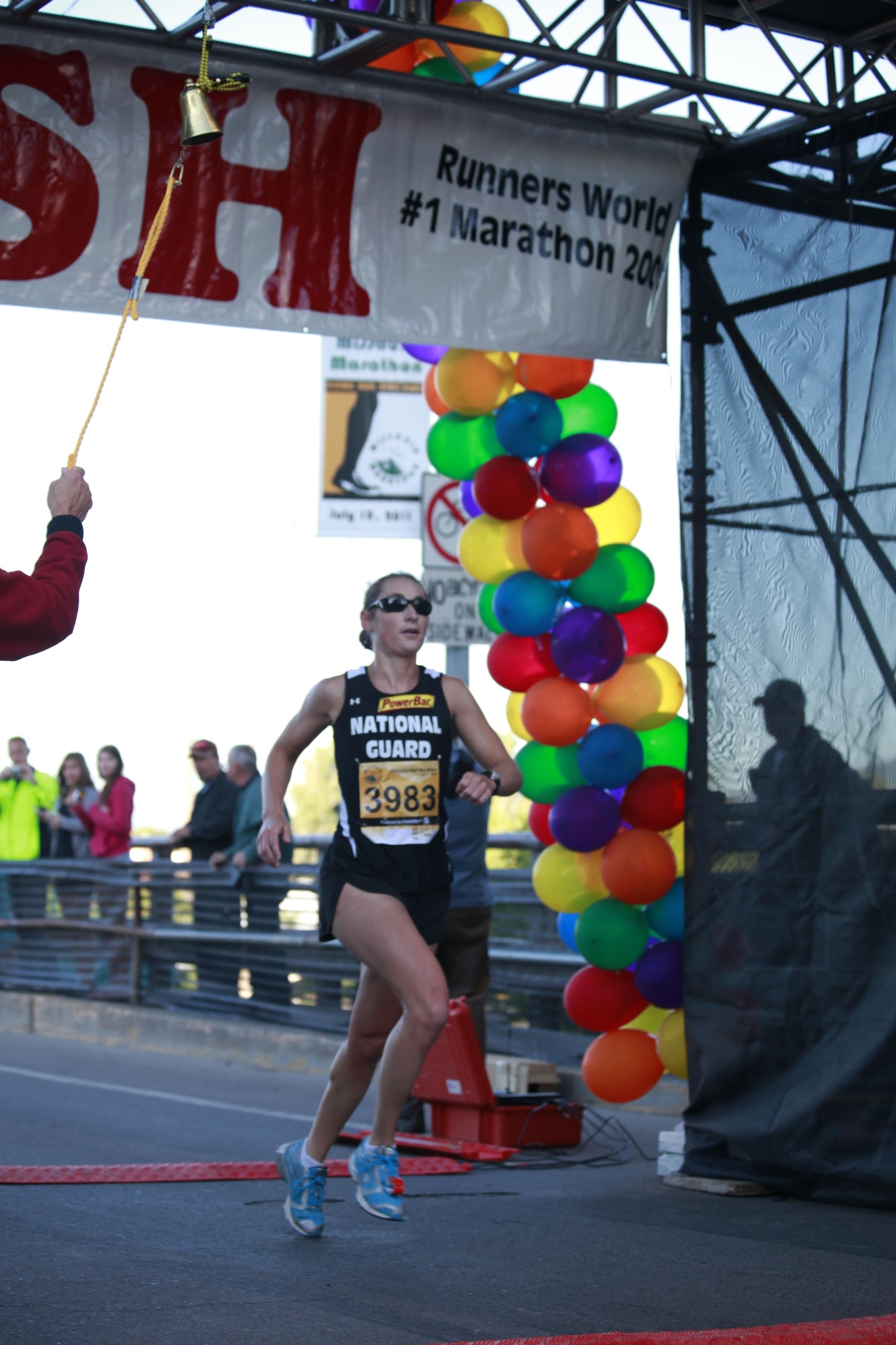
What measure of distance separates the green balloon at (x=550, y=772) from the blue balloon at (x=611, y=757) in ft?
0.47

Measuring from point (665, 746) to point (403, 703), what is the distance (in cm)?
207

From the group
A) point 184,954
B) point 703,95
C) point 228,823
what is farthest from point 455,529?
point 184,954

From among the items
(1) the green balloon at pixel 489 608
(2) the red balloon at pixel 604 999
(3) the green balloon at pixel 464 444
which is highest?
(3) the green balloon at pixel 464 444

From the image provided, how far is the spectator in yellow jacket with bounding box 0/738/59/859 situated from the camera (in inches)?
605

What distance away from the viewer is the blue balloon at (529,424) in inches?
312

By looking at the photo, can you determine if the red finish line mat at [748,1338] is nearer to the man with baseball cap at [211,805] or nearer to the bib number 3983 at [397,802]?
the bib number 3983 at [397,802]

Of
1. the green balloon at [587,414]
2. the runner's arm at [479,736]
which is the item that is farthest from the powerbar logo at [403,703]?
the green balloon at [587,414]

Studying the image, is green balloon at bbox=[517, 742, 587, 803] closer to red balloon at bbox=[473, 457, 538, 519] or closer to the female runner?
red balloon at bbox=[473, 457, 538, 519]

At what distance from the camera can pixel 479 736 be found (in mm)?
6062

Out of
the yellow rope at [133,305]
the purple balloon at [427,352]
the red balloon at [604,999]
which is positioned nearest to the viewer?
the yellow rope at [133,305]

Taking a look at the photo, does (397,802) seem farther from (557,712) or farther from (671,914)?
Answer: (671,914)

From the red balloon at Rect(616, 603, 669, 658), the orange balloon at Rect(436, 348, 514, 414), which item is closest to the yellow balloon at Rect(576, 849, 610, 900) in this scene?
the red balloon at Rect(616, 603, 669, 658)

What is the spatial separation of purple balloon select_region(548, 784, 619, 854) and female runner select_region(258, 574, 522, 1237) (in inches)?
60.0

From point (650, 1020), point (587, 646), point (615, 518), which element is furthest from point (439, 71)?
point (650, 1020)
